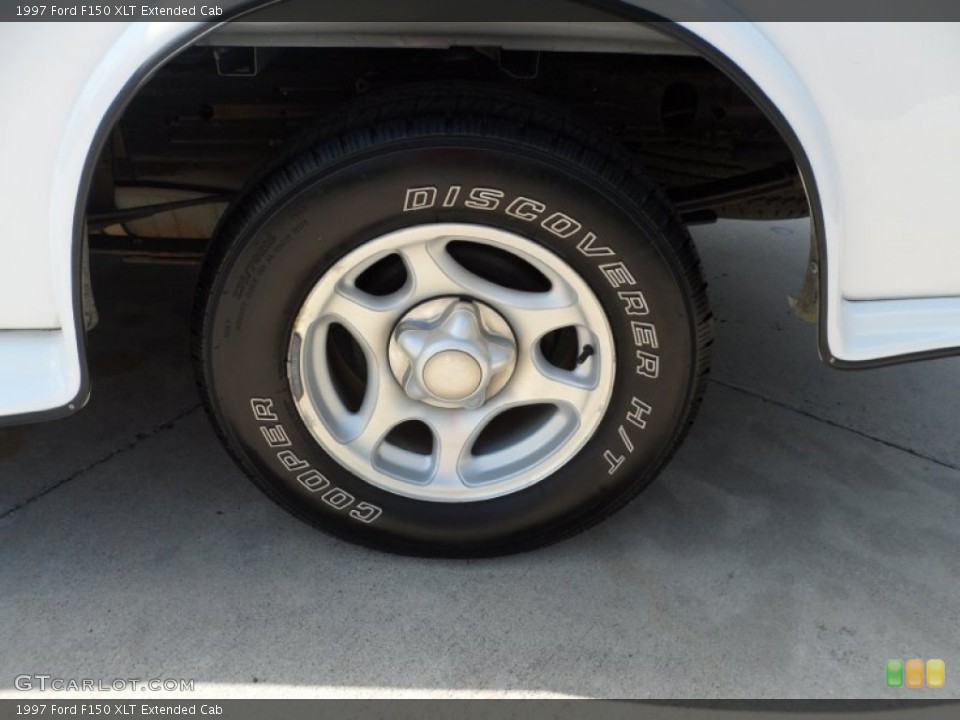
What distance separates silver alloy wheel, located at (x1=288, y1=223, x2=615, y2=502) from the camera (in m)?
1.75

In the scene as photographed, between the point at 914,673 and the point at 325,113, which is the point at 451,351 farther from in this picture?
the point at 914,673

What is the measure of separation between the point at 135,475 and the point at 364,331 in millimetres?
882

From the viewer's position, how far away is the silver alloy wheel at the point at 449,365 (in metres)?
1.75

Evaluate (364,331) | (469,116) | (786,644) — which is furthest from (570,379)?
(786,644)

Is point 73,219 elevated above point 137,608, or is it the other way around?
point 73,219

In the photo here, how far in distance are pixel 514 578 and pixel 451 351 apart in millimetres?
554

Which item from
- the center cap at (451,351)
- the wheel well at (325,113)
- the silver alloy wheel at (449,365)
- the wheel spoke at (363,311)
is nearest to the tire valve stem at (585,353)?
the silver alloy wheel at (449,365)

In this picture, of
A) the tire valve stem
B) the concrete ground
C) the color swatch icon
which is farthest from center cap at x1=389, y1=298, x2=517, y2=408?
the color swatch icon

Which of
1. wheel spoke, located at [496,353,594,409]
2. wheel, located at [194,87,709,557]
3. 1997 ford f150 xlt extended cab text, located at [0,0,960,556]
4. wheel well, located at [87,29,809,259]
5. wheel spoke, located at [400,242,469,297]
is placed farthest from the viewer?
wheel well, located at [87,29,809,259]

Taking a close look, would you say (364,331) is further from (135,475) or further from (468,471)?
(135,475)

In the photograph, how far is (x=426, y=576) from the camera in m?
1.95

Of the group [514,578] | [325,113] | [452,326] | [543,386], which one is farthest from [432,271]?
[514,578]

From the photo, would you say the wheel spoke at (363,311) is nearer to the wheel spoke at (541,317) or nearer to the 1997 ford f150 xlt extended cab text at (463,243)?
the 1997 ford f150 xlt extended cab text at (463,243)

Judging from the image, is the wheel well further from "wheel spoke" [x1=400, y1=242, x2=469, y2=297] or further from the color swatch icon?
the color swatch icon
